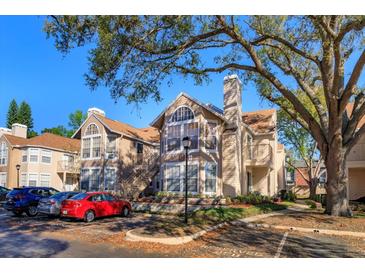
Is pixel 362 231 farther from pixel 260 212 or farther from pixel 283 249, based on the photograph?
pixel 260 212

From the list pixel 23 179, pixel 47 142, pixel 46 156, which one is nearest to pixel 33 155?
pixel 46 156

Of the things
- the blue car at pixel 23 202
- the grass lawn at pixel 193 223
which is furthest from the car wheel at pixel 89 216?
the blue car at pixel 23 202

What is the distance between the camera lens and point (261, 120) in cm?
3008

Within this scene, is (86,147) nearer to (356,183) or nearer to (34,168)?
(34,168)

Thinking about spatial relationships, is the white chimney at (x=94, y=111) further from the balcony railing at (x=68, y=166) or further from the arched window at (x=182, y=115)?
the arched window at (x=182, y=115)

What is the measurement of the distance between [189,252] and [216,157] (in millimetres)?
15996

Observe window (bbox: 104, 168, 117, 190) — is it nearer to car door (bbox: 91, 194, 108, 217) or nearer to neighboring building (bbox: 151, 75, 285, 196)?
neighboring building (bbox: 151, 75, 285, 196)

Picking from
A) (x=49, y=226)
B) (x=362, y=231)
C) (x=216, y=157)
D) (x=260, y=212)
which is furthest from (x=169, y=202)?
(x=362, y=231)

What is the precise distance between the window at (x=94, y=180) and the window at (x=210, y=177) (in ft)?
39.3

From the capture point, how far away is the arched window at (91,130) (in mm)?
31453

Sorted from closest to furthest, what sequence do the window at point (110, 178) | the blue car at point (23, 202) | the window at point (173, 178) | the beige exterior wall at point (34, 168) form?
the blue car at point (23, 202)
the window at point (173, 178)
the window at point (110, 178)
the beige exterior wall at point (34, 168)

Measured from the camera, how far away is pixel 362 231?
1143cm

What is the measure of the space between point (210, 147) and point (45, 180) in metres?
22.3

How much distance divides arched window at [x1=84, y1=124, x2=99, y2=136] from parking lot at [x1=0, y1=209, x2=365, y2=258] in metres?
19.1
